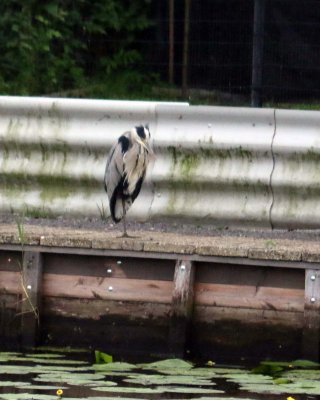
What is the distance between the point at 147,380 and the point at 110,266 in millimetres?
1394

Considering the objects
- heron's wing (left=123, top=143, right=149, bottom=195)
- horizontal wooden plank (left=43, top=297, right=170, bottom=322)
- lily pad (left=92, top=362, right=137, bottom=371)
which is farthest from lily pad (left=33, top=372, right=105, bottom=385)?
heron's wing (left=123, top=143, right=149, bottom=195)

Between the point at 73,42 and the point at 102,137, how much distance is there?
348cm

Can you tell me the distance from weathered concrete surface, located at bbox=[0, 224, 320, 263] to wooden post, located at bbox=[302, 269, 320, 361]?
0.11m

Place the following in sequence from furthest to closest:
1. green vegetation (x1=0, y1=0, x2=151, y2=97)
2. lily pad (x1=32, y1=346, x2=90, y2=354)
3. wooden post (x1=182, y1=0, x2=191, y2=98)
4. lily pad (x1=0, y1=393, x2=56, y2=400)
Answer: green vegetation (x1=0, y1=0, x2=151, y2=97) → wooden post (x1=182, y1=0, x2=191, y2=98) → lily pad (x1=32, y1=346, x2=90, y2=354) → lily pad (x1=0, y1=393, x2=56, y2=400)

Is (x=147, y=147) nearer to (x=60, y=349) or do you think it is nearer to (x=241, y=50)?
(x=60, y=349)

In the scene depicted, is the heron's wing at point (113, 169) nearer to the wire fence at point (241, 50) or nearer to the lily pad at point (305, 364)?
the lily pad at point (305, 364)

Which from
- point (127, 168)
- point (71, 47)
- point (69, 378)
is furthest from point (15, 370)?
point (71, 47)

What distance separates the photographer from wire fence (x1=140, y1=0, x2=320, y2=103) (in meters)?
12.2

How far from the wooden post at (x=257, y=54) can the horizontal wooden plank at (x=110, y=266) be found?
2478 millimetres

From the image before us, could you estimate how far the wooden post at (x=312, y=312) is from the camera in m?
8.86

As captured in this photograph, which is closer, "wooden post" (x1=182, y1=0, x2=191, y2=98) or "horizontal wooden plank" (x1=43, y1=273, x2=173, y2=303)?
"horizontal wooden plank" (x1=43, y1=273, x2=173, y2=303)

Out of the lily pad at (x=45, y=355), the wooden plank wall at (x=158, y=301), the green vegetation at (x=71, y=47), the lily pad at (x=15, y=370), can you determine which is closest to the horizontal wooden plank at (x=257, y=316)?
the wooden plank wall at (x=158, y=301)

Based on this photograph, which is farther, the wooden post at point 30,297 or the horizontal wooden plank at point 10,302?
the horizontal wooden plank at point 10,302

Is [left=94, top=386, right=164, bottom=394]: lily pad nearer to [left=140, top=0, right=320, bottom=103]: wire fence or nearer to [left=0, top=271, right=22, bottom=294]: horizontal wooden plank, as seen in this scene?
[left=0, top=271, right=22, bottom=294]: horizontal wooden plank
